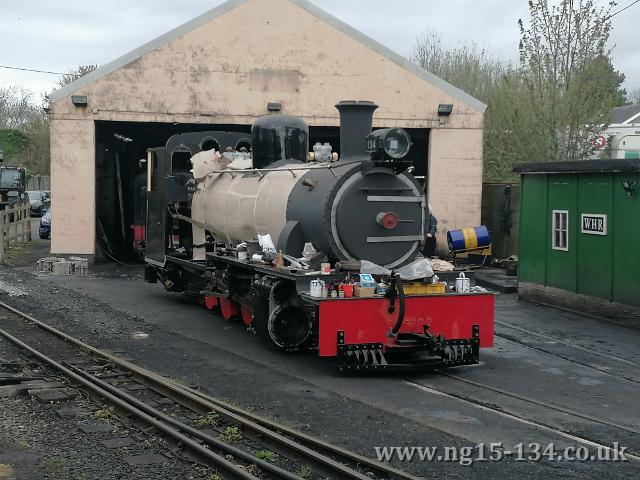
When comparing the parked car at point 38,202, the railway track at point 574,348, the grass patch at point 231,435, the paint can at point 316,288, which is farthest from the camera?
the parked car at point 38,202

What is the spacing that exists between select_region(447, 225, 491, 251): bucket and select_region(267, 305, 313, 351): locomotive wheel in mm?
9636

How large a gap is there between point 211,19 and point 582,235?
1055 cm

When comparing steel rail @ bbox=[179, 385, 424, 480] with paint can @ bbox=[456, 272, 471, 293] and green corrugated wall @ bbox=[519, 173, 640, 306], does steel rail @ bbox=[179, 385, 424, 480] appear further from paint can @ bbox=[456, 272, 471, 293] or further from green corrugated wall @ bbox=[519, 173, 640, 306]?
green corrugated wall @ bbox=[519, 173, 640, 306]

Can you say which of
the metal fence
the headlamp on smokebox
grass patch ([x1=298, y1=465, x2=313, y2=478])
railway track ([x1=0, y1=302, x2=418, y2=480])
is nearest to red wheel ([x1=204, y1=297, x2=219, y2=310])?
railway track ([x1=0, y1=302, x2=418, y2=480])

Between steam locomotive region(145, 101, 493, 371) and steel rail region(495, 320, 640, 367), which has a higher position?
steam locomotive region(145, 101, 493, 371)

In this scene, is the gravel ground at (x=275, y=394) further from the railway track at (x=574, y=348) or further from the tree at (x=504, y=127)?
the tree at (x=504, y=127)

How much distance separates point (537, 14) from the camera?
2391cm

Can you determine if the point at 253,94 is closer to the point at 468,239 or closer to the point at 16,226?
the point at 468,239

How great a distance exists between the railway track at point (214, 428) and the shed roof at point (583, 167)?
7.99 meters

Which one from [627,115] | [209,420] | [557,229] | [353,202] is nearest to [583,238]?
[557,229]

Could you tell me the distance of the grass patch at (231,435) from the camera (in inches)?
253

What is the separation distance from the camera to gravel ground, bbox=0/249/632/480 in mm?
5875

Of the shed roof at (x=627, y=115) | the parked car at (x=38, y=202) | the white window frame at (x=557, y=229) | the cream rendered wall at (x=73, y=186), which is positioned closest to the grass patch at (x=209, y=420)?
the white window frame at (x=557, y=229)

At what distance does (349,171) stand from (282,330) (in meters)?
2.18
